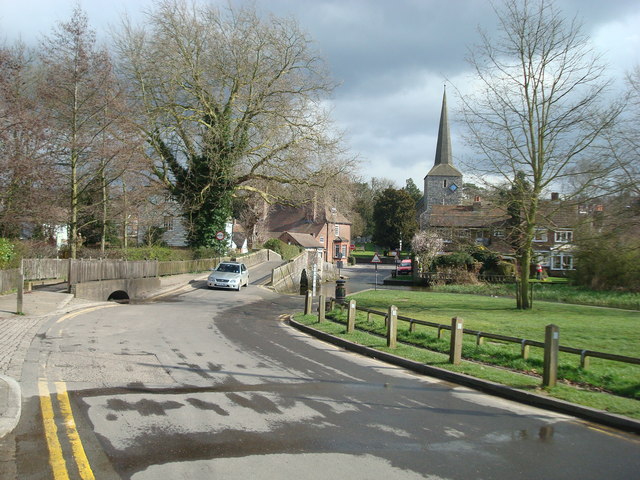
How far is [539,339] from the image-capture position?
14039 millimetres

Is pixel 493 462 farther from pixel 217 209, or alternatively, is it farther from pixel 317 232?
pixel 317 232

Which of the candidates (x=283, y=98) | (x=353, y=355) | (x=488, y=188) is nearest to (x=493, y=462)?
(x=353, y=355)

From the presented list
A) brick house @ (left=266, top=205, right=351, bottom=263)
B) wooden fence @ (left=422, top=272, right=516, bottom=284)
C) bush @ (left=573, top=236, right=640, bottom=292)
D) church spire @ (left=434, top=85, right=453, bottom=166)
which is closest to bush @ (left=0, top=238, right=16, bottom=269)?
bush @ (left=573, top=236, right=640, bottom=292)

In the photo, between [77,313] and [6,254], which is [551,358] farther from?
[6,254]

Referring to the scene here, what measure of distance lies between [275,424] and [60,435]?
2.32 m

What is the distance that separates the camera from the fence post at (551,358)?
859cm

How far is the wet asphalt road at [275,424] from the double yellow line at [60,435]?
26 millimetres

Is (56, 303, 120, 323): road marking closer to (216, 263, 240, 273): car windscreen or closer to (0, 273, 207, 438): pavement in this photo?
(0, 273, 207, 438): pavement

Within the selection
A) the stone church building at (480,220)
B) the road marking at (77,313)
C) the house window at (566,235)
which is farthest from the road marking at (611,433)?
the house window at (566,235)

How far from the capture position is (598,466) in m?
5.32

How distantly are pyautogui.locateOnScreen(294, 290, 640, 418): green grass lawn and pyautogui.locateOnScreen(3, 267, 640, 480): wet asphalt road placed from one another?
1087 millimetres

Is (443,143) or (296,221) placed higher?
(443,143)

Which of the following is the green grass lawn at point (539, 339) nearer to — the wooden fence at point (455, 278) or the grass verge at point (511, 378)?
the grass verge at point (511, 378)

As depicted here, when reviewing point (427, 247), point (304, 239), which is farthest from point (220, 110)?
point (304, 239)
